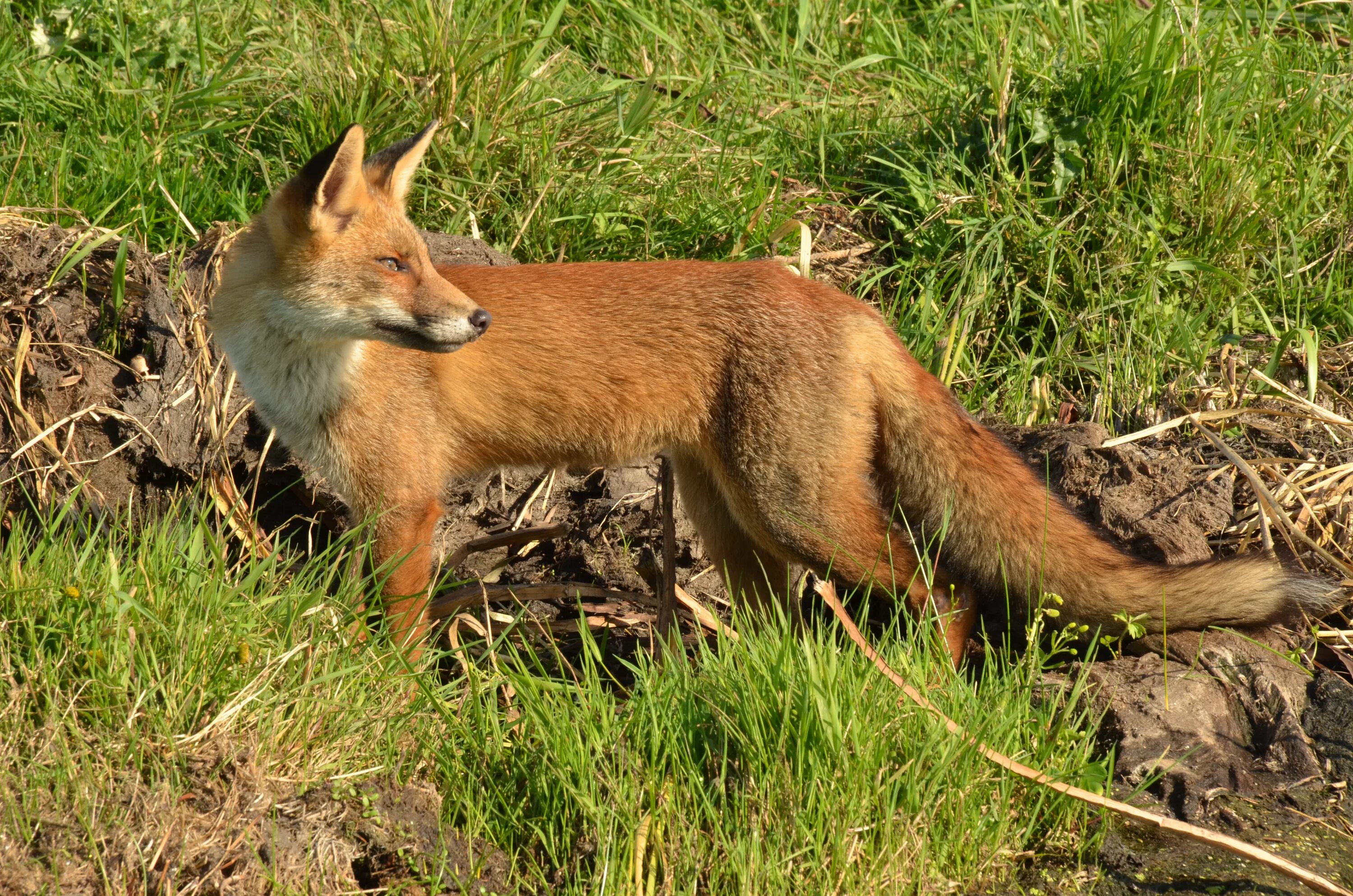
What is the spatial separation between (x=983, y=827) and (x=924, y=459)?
1.64 m

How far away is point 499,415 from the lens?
493 cm

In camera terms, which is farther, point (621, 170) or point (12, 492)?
point (621, 170)

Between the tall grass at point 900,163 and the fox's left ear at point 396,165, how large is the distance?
1.44 meters

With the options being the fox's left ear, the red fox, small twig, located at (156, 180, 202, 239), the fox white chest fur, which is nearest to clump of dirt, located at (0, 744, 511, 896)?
the red fox

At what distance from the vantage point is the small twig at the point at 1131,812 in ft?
11.1

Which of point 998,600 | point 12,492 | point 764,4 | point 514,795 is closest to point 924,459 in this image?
point 998,600

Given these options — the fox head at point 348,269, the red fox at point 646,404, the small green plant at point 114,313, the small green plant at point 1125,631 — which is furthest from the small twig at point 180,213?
the small green plant at point 1125,631

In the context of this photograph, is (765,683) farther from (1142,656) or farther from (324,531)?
(324,531)

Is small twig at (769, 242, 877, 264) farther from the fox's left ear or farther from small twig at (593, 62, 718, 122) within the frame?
the fox's left ear

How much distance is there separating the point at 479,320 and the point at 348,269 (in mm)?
535

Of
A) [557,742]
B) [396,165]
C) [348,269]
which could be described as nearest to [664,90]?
[396,165]

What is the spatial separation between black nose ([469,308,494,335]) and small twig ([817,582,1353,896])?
70.6 inches

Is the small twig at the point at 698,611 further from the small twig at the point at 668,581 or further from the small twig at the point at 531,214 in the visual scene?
the small twig at the point at 531,214

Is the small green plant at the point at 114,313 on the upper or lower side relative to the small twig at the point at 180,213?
lower
